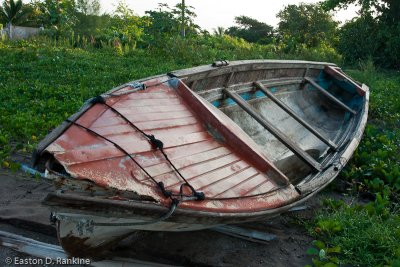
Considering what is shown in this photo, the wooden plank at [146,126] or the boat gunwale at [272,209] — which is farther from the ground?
the wooden plank at [146,126]

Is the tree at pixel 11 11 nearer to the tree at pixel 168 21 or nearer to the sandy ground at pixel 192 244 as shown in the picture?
the tree at pixel 168 21

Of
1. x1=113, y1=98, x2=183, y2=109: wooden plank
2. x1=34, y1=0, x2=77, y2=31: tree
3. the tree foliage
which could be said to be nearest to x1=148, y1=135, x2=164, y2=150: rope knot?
x1=113, y1=98, x2=183, y2=109: wooden plank

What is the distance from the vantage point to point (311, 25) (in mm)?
21625

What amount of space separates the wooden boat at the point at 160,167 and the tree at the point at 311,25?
59.1ft

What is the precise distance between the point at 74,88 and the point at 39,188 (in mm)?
3996

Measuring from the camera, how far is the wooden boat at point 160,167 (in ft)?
6.66

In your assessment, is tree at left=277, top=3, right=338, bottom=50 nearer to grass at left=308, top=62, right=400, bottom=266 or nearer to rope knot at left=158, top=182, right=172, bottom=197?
grass at left=308, top=62, right=400, bottom=266

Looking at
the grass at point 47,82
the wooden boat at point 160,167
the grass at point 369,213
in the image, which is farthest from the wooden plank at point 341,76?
the grass at point 47,82

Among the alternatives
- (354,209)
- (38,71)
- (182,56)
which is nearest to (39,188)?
(354,209)

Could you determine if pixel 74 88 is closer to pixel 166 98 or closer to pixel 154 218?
pixel 166 98

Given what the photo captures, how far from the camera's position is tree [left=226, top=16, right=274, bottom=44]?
1250 inches

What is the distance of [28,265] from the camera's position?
277cm

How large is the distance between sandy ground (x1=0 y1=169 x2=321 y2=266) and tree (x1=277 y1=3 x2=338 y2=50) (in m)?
18.4

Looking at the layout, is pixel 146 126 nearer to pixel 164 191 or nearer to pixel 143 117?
pixel 143 117
